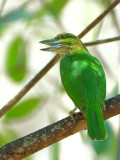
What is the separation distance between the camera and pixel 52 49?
436 centimetres

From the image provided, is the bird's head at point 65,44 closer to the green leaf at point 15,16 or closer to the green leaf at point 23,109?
the green leaf at point 15,16

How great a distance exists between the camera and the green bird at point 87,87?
3207 mm

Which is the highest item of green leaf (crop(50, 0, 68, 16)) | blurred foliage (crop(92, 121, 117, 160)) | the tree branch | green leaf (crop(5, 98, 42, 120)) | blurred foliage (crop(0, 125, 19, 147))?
green leaf (crop(50, 0, 68, 16))

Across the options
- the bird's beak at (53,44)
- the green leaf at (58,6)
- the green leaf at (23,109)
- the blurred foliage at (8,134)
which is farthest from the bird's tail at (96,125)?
the green leaf at (58,6)

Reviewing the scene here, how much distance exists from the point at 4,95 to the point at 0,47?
3.12 ft

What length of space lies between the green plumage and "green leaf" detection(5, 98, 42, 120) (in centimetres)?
72

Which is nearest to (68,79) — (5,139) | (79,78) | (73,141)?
(79,78)

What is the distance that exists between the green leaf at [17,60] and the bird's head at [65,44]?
1.46ft

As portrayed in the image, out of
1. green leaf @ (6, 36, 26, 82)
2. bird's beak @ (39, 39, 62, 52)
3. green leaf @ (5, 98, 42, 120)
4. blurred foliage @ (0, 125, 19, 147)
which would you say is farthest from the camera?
green leaf @ (6, 36, 26, 82)

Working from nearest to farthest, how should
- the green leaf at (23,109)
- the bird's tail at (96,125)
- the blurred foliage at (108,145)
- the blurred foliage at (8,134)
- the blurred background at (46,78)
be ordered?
the bird's tail at (96,125) < the blurred foliage at (8,134) < the blurred foliage at (108,145) < the blurred background at (46,78) < the green leaf at (23,109)

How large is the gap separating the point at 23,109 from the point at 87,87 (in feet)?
3.67

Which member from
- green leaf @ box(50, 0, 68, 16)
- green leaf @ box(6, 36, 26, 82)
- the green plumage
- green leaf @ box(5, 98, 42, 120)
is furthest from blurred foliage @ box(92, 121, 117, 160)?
green leaf @ box(50, 0, 68, 16)

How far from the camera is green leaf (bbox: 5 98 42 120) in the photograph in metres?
4.23

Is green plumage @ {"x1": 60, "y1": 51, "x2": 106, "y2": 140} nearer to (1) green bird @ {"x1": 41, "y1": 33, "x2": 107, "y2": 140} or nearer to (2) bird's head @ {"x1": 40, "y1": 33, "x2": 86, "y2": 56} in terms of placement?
(1) green bird @ {"x1": 41, "y1": 33, "x2": 107, "y2": 140}
